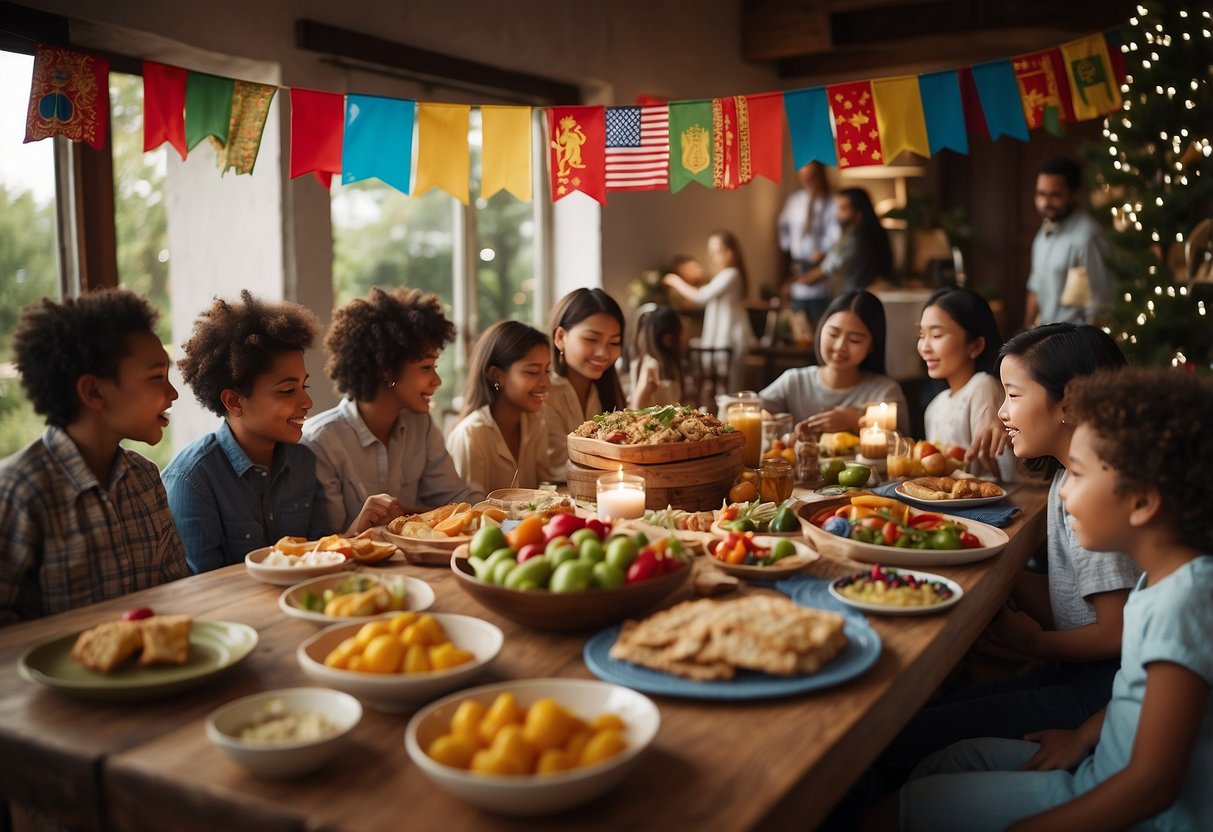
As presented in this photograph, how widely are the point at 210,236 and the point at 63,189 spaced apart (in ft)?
2.06

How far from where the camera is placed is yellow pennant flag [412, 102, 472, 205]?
3.43 meters

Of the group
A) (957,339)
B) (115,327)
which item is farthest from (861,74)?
(115,327)

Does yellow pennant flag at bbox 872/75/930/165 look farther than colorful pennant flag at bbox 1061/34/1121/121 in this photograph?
No

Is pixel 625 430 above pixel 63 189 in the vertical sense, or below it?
below

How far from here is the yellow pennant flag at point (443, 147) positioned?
343cm

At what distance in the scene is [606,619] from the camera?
5.37 ft

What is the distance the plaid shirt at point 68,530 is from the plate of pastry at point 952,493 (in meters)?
1.80

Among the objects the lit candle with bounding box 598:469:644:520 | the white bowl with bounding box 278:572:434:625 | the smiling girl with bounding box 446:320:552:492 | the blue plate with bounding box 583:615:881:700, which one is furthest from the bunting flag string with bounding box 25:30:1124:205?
the blue plate with bounding box 583:615:881:700

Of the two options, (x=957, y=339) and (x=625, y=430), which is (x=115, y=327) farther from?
(x=957, y=339)

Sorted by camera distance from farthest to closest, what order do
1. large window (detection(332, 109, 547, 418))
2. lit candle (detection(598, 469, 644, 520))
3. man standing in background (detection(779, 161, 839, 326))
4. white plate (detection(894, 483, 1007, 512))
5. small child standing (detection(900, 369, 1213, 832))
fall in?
man standing in background (detection(779, 161, 839, 326)) → large window (detection(332, 109, 547, 418)) → white plate (detection(894, 483, 1007, 512)) → lit candle (detection(598, 469, 644, 520)) → small child standing (detection(900, 369, 1213, 832))

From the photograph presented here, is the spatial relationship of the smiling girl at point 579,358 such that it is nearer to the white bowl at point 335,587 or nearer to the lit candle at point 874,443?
the lit candle at point 874,443

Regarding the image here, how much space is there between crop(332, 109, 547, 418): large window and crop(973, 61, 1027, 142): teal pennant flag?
2676 millimetres

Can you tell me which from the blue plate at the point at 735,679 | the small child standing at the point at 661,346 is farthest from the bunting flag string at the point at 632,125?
the blue plate at the point at 735,679

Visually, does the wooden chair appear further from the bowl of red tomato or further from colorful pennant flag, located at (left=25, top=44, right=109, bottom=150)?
colorful pennant flag, located at (left=25, top=44, right=109, bottom=150)
